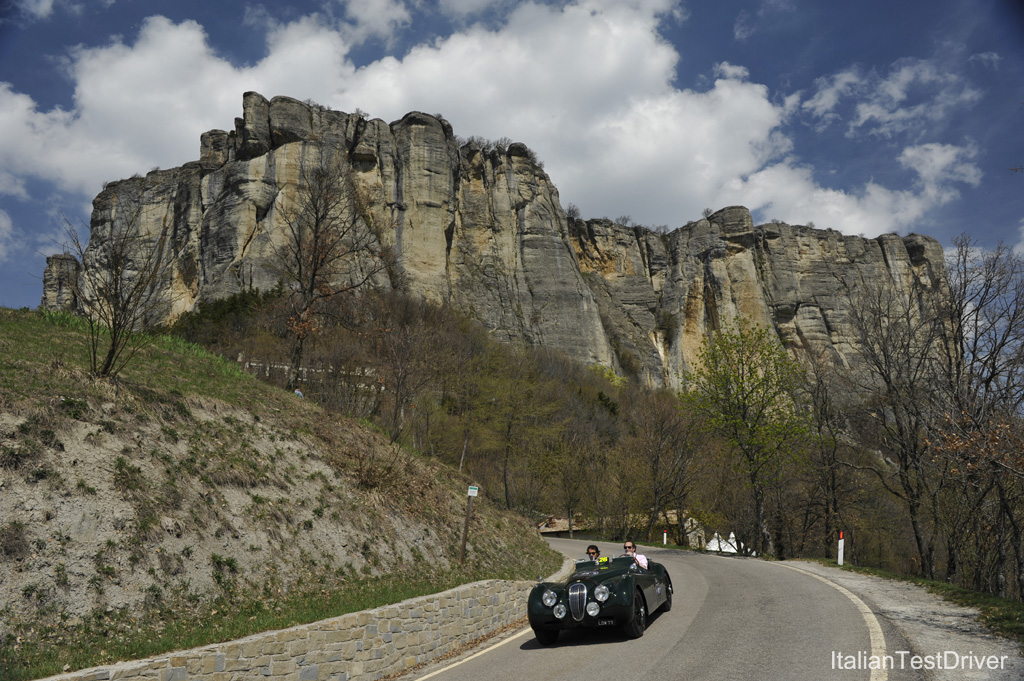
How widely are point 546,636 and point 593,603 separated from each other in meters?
1.06

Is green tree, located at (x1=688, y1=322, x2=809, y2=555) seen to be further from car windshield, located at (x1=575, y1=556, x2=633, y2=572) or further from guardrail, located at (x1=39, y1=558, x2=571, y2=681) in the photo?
guardrail, located at (x1=39, y1=558, x2=571, y2=681)

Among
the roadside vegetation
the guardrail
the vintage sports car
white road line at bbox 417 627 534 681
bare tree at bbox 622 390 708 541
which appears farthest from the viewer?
bare tree at bbox 622 390 708 541

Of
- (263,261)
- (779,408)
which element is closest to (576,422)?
(779,408)

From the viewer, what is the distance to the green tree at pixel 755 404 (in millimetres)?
25172

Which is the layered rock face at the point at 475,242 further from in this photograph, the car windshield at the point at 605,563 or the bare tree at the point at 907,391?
the car windshield at the point at 605,563

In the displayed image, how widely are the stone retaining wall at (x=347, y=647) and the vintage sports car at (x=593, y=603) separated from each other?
1.60 metres

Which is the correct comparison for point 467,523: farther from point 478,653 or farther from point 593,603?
point 593,603

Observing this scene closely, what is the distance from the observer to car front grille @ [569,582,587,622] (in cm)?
947

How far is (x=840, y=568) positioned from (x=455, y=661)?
12.2m

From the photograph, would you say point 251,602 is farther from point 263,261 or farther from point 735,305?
point 735,305

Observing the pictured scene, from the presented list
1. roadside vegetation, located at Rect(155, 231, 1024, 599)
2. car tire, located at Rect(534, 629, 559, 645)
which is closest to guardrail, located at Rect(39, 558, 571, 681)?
car tire, located at Rect(534, 629, 559, 645)

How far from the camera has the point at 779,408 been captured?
26375 millimetres

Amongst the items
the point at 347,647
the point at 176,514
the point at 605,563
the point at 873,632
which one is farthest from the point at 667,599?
the point at 176,514

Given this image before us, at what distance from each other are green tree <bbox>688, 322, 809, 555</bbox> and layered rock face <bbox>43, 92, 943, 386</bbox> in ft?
124
